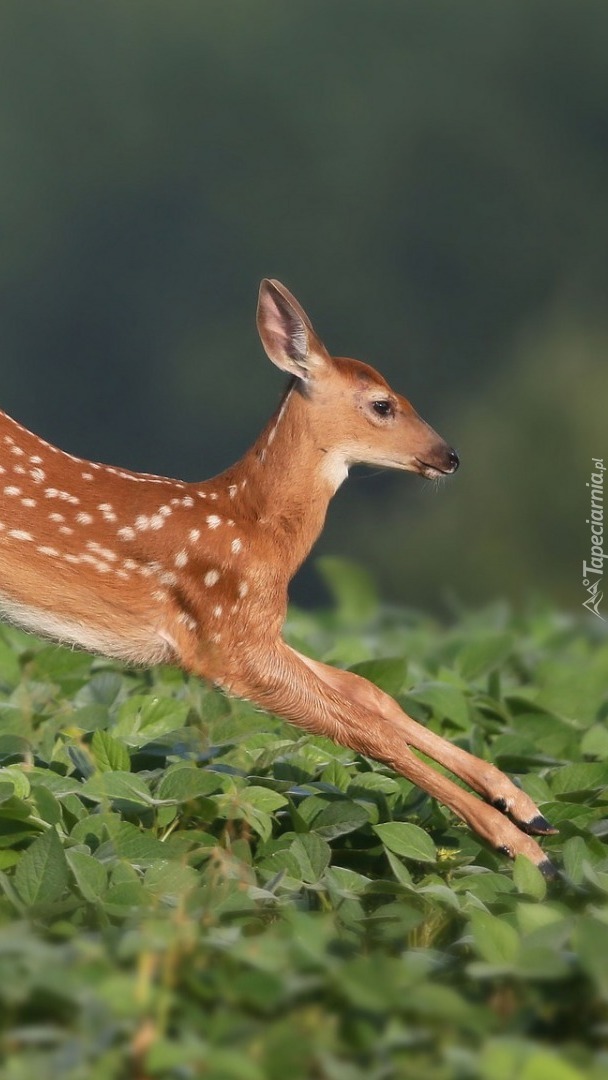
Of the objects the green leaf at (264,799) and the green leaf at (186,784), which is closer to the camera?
the green leaf at (186,784)

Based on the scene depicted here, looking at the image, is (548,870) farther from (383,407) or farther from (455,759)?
(383,407)

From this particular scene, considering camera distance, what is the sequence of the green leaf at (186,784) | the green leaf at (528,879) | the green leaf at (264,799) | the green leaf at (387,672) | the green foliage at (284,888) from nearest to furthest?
the green foliage at (284,888) < the green leaf at (528,879) < the green leaf at (186,784) < the green leaf at (264,799) < the green leaf at (387,672)

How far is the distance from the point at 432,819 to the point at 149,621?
3.12ft

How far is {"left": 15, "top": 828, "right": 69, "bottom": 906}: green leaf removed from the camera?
4090 mm

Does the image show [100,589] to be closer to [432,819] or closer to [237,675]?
[237,675]

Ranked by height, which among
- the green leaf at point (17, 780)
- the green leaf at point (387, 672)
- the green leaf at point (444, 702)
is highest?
the green leaf at point (387, 672)

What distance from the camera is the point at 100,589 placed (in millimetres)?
5000

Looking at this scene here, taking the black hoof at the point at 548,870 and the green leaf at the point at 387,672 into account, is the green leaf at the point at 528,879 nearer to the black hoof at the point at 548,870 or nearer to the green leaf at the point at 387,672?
the black hoof at the point at 548,870

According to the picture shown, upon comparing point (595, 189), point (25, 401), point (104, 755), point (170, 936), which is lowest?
point (25, 401)

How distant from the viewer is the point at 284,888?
14.2 feet

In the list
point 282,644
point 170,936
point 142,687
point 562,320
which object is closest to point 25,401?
point 562,320

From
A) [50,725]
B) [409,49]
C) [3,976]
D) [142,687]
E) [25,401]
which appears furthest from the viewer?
[409,49]

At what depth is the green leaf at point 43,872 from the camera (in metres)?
4.09

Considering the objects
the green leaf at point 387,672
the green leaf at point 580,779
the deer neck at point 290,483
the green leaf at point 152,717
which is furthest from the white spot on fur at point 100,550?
the green leaf at point 580,779
